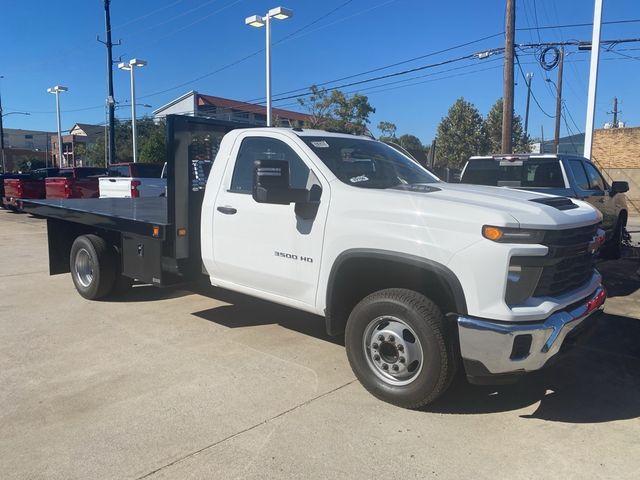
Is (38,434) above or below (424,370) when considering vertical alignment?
below

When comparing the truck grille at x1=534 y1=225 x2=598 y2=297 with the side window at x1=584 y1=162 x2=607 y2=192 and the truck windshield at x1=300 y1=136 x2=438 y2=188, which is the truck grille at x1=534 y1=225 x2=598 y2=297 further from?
the side window at x1=584 y1=162 x2=607 y2=192

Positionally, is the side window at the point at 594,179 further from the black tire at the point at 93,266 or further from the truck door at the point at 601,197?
the black tire at the point at 93,266

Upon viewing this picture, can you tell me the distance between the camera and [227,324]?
593 centimetres

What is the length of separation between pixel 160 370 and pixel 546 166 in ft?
21.2

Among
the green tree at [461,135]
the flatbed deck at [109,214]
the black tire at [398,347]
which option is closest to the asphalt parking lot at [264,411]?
the black tire at [398,347]

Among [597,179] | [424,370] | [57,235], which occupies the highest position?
[597,179]

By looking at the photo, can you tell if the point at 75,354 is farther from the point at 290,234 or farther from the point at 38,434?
the point at 290,234

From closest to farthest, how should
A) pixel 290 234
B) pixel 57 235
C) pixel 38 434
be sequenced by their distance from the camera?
pixel 38 434, pixel 290 234, pixel 57 235

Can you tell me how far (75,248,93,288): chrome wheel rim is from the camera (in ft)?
22.2

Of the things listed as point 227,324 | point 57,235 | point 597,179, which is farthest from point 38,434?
point 597,179

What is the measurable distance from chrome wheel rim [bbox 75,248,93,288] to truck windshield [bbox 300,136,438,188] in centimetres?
373

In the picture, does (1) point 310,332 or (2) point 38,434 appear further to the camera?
(1) point 310,332

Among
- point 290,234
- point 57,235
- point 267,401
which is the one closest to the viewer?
point 267,401

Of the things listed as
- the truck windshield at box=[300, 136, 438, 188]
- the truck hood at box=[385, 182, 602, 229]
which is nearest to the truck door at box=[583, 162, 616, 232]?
the truck windshield at box=[300, 136, 438, 188]
